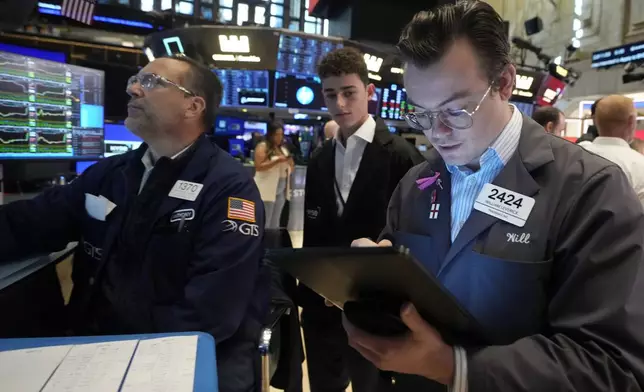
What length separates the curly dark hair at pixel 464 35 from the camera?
934 mm

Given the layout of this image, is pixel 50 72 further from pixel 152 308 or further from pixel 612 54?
pixel 612 54

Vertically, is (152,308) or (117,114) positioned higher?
(117,114)

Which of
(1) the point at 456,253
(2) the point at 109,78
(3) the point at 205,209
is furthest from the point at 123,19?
(1) the point at 456,253

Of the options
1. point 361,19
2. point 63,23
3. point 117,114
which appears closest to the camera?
point 361,19

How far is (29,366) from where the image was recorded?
0.85 meters

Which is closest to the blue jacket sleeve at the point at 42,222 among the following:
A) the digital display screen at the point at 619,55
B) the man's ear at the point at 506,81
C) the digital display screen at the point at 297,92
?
the man's ear at the point at 506,81

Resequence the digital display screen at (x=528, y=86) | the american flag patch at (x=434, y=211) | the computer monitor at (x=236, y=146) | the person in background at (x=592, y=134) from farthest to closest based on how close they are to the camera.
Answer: the digital display screen at (x=528, y=86)
the computer monitor at (x=236, y=146)
the person in background at (x=592, y=134)
the american flag patch at (x=434, y=211)

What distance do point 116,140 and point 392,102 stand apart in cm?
467

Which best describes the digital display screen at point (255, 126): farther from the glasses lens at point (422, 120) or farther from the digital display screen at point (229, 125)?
the glasses lens at point (422, 120)

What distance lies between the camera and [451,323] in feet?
2.64

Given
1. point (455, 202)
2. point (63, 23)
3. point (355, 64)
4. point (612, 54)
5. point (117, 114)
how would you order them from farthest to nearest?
point (63, 23), point (612, 54), point (117, 114), point (355, 64), point (455, 202)

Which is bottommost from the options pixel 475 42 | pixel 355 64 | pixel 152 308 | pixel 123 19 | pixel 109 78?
pixel 152 308

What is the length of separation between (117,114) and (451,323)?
28.8ft

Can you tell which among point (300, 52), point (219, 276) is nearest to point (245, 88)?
point (300, 52)
